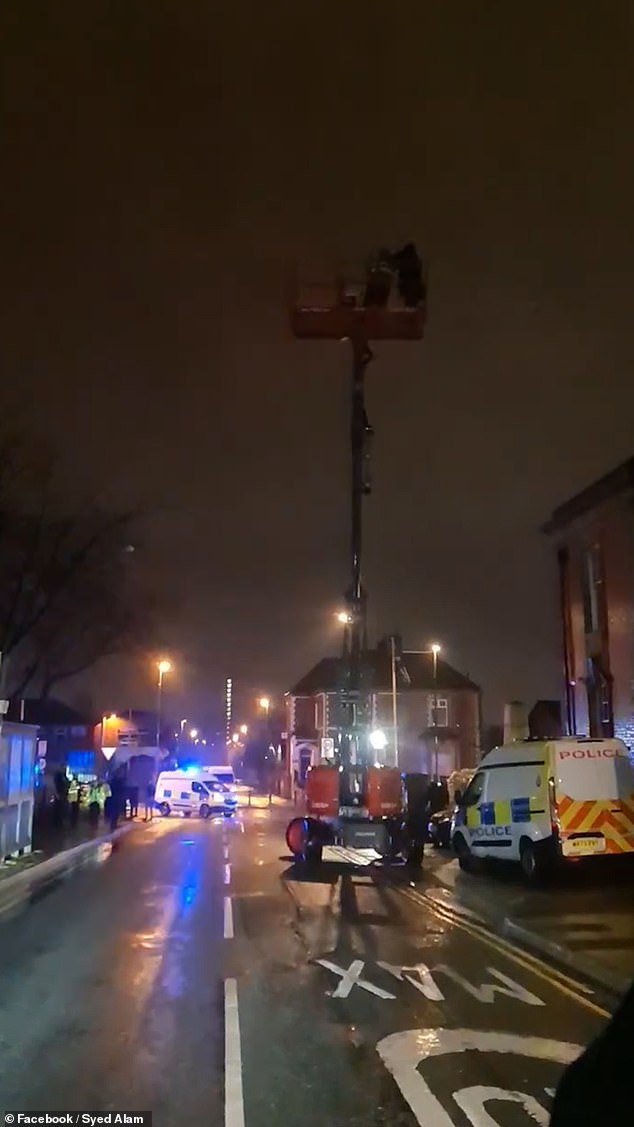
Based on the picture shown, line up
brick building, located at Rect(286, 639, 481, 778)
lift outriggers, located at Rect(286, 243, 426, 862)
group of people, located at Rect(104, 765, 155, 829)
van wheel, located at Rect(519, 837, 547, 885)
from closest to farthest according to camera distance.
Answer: van wheel, located at Rect(519, 837, 547, 885)
lift outriggers, located at Rect(286, 243, 426, 862)
group of people, located at Rect(104, 765, 155, 829)
brick building, located at Rect(286, 639, 481, 778)

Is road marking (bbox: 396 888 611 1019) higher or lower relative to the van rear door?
lower

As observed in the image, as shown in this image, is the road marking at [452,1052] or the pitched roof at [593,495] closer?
the road marking at [452,1052]

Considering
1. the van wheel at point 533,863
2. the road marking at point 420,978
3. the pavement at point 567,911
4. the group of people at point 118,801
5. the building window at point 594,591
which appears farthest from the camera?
the group of people at point 118,801

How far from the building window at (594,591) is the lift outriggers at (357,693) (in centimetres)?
577

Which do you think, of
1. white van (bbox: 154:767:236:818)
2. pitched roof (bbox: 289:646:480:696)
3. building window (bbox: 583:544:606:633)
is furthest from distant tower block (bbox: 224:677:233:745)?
building window (bbox: 583:544:606:633)

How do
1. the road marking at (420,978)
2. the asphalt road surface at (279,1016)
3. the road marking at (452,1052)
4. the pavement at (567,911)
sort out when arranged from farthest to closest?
the pavement at (567,911)
the road marking at (420,978)
the asphalt road surface at (279,1016)
the road marking at (452,1052)

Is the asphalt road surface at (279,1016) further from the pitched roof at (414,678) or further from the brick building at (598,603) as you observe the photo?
the pitched roof at (414,678)

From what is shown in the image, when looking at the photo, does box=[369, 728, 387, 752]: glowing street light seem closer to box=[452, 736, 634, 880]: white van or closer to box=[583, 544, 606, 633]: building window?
box=[452, 736, 634, 880]: white van

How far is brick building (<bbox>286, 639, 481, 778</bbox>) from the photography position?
6312 centimetres
